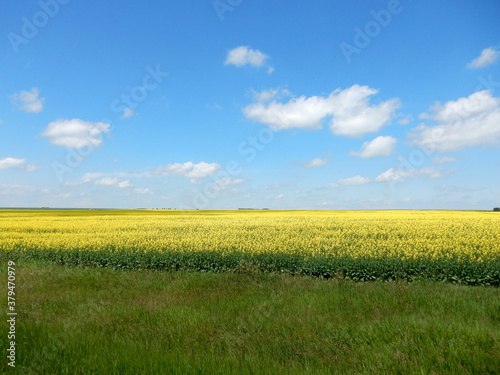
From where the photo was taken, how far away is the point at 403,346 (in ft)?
16.0

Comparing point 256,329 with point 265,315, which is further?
Result: point 265,315

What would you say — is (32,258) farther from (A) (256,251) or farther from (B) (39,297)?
(A) (256,251)

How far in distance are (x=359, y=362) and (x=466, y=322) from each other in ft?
9.33

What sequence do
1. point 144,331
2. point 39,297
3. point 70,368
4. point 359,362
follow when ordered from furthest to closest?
point 39,297
point 144,331
point 359,362
point 70,368

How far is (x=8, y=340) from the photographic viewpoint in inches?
208

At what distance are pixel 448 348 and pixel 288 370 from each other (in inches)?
97.1

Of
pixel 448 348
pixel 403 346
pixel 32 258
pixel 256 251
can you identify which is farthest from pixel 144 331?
pixel 32 258

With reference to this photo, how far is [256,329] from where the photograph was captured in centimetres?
589

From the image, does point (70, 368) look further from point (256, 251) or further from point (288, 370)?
point (256, 251)

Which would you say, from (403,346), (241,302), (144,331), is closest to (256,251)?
(241,302)

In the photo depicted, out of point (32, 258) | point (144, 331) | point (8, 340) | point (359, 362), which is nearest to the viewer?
point (359, 362)

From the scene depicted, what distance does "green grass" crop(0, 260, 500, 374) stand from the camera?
4406 mm

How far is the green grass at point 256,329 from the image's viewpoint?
4.41 m

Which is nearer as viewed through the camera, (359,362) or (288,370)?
(288,370)
